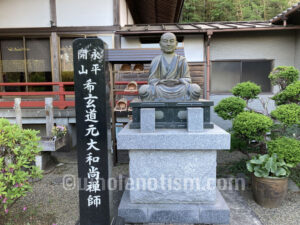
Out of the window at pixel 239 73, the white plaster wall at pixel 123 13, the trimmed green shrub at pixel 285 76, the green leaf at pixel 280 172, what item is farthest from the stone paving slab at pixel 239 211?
the white plaster wall at pixel 123 13

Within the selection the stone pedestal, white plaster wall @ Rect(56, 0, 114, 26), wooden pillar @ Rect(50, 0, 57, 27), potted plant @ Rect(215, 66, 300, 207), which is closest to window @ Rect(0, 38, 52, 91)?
wooden pillar @ Rect(50, 0, 57, 27)

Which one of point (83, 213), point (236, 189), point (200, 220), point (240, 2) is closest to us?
point (83, 213)

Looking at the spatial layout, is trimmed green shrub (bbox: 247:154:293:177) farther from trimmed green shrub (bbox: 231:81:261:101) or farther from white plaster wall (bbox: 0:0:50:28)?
white plaster wall (bbox: 0:0:50:28)

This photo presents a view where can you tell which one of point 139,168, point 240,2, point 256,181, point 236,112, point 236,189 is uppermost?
point 240,2

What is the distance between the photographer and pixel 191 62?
8.19 meters

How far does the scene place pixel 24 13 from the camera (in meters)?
8.02

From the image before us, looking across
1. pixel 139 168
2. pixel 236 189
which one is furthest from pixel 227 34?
pixel 139 168

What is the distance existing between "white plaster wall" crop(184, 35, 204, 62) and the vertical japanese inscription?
5825 mm

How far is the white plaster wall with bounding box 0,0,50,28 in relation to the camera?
26.1ft

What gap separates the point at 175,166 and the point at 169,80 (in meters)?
1.52

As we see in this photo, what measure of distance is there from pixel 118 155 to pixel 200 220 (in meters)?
3.45

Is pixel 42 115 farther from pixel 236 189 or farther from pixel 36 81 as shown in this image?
pixel 236 189

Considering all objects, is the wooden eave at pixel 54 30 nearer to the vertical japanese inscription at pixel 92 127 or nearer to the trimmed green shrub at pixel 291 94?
the vertical japanese inscription at pixel 92 127

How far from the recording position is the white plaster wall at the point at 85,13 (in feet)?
25.7
